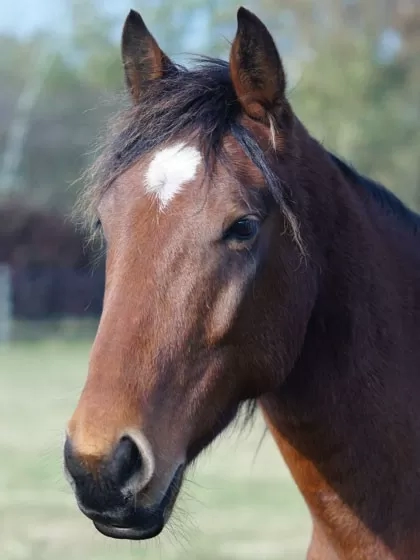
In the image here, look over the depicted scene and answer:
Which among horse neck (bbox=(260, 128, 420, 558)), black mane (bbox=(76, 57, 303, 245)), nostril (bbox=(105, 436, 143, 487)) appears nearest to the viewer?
nostril (bbox=(105, 436, 143, 487))

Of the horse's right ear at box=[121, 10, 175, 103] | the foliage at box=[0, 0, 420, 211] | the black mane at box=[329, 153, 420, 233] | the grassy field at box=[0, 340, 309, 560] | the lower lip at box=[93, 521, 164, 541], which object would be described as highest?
the foliage at box=[0, 0, 420, 211]

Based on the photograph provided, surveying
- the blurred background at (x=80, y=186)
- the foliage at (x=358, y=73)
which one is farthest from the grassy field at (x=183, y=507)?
the foliage at (x=358, y=73)

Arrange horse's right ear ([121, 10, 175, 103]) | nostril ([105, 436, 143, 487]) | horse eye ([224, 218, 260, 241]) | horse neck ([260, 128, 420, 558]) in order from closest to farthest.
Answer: nostril ([105, 436, 143, 487])
horse eye ([224, 218, 260, 241])
horse neck ([260, 128, 420, 558])
horse's right ear ([121, 10, 175, 103])

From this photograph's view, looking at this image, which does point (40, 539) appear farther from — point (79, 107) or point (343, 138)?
point (79, 107)

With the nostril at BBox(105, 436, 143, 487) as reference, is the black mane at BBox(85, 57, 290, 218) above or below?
above

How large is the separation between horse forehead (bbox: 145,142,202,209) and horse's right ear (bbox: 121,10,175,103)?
419 mm

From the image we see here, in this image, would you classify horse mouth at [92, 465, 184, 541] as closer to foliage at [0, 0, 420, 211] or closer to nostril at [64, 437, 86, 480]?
nostril at [64, 437, 86, 480]

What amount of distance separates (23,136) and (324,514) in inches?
1390

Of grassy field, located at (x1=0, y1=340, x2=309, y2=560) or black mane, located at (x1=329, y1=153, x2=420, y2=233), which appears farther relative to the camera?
grassy field, located at (x1=0, y1=340, x2=309, y2=560)

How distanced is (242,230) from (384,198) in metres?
0.93

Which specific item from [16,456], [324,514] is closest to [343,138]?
[16,456]

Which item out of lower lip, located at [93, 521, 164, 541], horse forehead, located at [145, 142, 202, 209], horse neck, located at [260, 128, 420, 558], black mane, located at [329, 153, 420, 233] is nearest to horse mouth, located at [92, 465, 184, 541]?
lower lip, located at [93, 521, 164, 541]

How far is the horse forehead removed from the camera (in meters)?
2.48

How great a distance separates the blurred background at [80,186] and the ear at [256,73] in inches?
13.0
